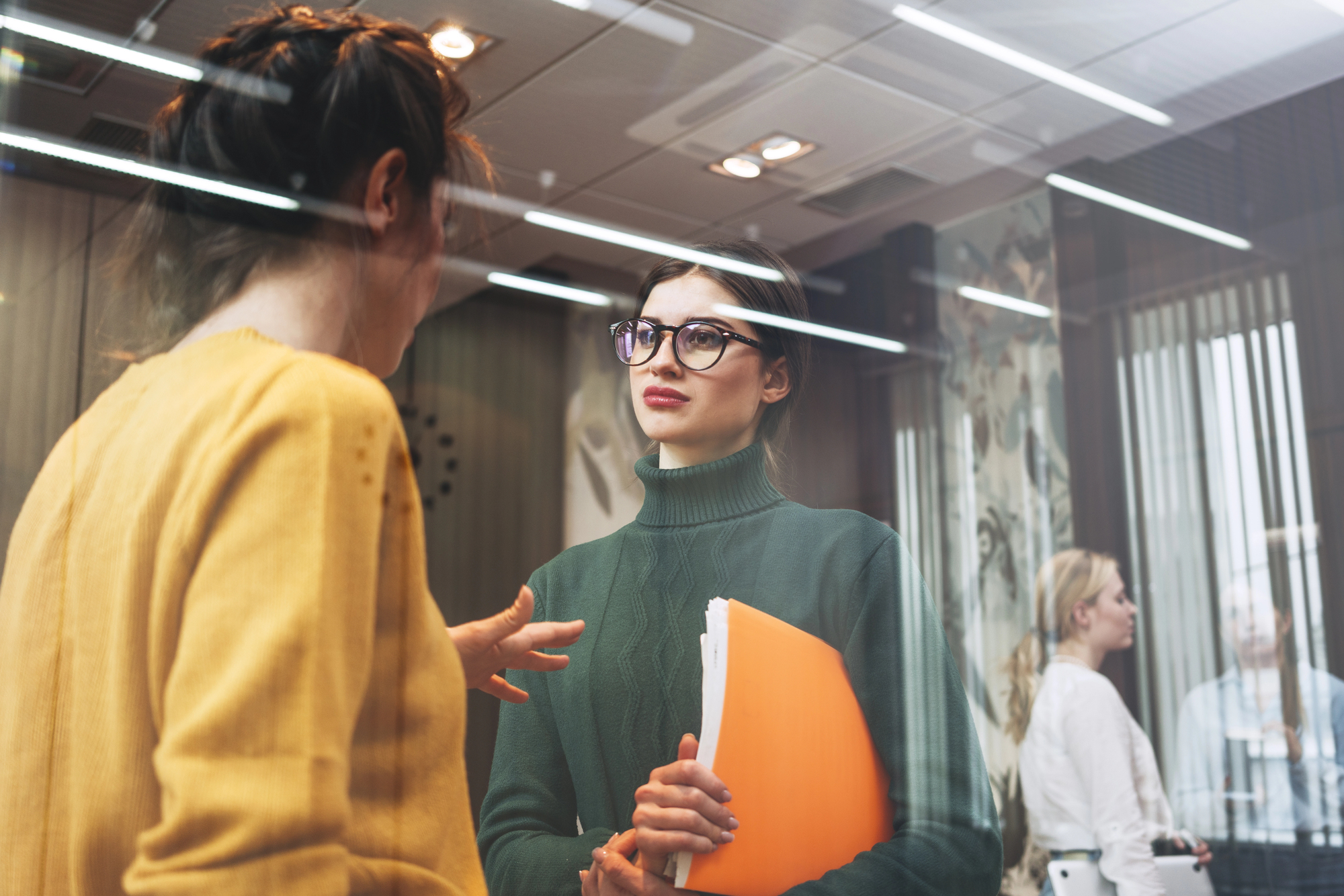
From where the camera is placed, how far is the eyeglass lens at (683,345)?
0.96m

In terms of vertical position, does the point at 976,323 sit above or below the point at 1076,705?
above

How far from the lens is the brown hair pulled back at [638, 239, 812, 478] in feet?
3.27

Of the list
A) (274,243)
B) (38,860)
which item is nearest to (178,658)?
(38,860)

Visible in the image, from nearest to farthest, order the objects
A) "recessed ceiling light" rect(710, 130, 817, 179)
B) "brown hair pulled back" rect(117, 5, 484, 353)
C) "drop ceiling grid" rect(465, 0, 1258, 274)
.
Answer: "brown hair pulled back" rect(117, 5, 484, 353), "drop ceiling grid" rect(465, 0, 1258, 274), "recessed ceiling light" rect(710, 130, 817, 179)

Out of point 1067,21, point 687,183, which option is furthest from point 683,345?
point 1067,21

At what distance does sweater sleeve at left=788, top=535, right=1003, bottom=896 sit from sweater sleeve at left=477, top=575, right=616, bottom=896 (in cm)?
23

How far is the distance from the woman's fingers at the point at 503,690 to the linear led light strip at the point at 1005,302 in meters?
1.03

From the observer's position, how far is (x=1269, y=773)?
167cm

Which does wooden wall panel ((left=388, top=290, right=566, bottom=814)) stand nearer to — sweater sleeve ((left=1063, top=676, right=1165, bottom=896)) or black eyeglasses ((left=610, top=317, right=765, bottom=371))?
black eyeglasses ((left=610, top=317, right=765, bottom=371))

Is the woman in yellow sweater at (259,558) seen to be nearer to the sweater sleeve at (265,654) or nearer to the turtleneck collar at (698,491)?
the sweater sleeve at (265,654)

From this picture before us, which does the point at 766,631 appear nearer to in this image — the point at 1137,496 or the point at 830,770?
the point at 830,770

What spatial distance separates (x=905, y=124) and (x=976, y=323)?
346mm

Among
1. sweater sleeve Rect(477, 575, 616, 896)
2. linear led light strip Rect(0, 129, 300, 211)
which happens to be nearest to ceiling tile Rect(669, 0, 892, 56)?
linear led light strip Rect(0, 129, 300, 211)

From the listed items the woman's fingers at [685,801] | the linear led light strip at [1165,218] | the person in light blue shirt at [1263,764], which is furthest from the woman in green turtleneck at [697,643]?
the linear led light strip at [1165,218]
